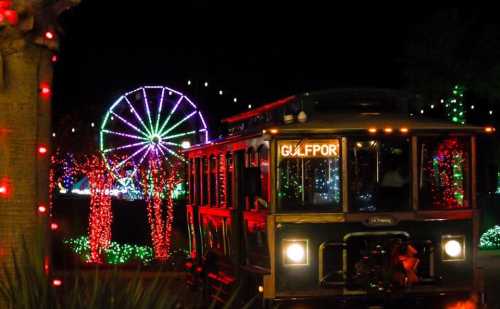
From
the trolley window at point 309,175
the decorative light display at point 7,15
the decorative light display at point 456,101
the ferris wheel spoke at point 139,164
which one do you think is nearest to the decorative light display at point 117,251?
the ferris wheel spoke at point 139,164

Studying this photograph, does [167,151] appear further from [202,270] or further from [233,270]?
[233,270]

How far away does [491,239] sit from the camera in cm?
2691

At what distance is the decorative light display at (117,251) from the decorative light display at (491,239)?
9170 millimetres

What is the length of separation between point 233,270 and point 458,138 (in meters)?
3.53

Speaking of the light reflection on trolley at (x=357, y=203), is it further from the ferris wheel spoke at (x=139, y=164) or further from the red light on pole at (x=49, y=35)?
the ferris wheel spoke at (x=139, y=164)

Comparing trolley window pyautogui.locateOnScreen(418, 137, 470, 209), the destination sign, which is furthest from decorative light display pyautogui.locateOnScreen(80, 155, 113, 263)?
trolley window pyautogui.locateOnScreen(418, 137, 470, 209)

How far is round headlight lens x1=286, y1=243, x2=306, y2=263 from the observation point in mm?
11000

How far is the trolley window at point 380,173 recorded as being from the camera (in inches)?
441

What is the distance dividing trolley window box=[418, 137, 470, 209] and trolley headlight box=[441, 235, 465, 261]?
377mm

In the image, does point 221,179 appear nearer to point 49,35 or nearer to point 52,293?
point 49,35

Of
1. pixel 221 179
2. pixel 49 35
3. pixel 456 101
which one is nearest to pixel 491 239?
pixel 456 101

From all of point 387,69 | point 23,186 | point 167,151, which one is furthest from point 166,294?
point 387,69

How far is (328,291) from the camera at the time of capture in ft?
36.2

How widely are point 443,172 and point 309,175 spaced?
1.71m
